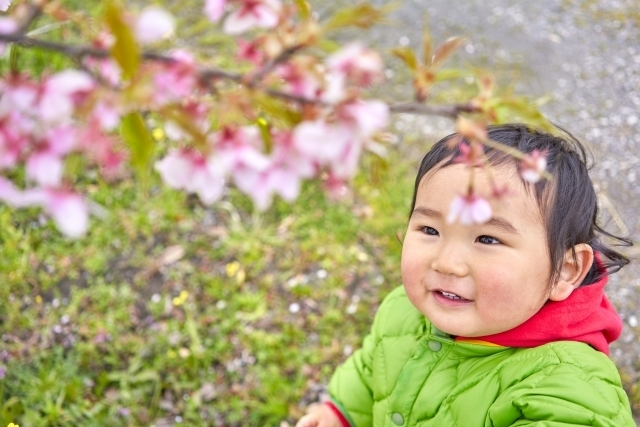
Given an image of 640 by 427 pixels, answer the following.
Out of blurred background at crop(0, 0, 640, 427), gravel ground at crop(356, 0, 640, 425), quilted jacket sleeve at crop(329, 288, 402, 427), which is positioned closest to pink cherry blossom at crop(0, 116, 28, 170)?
quilted jacket sleeve at crop(329, 288, 402, 427)

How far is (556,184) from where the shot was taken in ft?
4.21

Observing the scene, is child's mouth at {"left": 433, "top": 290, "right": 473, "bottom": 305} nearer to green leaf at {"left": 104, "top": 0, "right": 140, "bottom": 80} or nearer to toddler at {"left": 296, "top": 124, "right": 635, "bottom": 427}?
toddler at {"left": 296, "top": 124, "right": 635, "bottom": 427}

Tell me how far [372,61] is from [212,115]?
0.17 meters

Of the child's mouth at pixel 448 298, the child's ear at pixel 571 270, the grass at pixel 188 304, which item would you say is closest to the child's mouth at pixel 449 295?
the child's mouth at pixel 448 298

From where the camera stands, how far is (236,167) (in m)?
0.57

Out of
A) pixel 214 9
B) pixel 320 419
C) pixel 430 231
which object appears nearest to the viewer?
pixel 214 9

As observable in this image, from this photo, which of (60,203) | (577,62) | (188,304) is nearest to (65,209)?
(60,203)

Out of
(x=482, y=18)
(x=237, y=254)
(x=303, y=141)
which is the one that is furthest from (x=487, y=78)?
(x=482, y=18)

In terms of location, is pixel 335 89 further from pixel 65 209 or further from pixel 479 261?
pixel 479 261

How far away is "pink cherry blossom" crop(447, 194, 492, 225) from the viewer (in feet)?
2.16

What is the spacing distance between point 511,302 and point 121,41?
3.24ft

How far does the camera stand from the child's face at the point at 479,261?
1.23 metres

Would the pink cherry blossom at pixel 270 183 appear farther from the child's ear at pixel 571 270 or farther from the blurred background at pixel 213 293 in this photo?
the blurred background at pixel 213 293

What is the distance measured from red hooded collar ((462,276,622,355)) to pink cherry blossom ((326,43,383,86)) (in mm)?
977
